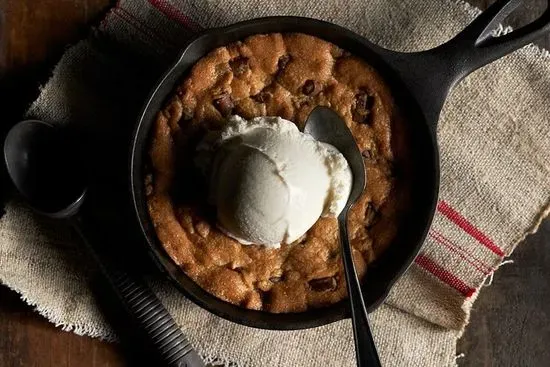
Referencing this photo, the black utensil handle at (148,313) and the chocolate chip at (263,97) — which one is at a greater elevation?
the chocolate chip at (263,97)

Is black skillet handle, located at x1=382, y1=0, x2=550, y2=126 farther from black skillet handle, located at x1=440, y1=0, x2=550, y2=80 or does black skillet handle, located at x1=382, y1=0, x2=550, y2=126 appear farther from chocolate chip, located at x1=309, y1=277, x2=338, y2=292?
chocolate chip, located at x1=309, y1=277, x2=338, y2=292

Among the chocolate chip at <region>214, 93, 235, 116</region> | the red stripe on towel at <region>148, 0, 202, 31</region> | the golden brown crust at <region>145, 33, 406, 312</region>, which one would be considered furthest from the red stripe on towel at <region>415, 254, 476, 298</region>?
the red stripe on towel at <region>148, 0, 202, 31</region>

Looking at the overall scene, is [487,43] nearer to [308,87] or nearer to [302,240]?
[308,87]

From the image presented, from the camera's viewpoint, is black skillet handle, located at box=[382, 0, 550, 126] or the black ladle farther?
the black ladle

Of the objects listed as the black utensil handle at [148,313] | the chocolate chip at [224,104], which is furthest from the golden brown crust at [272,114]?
the black utensil handle at [148,313]

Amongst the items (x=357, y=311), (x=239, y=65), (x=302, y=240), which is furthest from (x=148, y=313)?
(x=239, y=65)

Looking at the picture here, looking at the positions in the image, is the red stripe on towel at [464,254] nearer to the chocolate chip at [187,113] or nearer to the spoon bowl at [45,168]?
the chocolate chip at [187,113]
